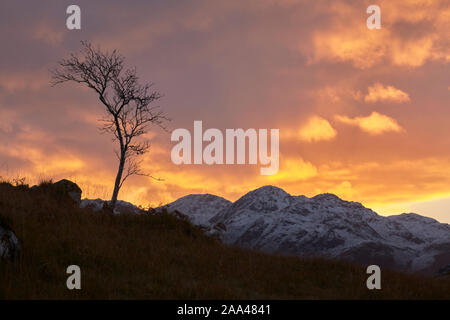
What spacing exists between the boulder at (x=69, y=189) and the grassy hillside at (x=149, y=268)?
8.53 ft

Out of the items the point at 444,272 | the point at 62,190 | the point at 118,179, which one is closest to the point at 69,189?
the point at 62,190

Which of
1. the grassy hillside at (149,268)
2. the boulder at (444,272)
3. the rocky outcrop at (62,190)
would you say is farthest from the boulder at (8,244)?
the boulder at (444,272)

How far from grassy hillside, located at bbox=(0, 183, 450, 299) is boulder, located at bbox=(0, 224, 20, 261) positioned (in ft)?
0.80

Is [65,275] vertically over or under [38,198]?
under

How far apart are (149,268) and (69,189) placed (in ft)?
34.1

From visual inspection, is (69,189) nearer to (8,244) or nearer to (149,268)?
(8,244)

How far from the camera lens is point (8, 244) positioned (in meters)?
10.9

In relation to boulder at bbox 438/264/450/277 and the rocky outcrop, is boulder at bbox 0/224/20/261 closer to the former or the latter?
the rocky outcrop

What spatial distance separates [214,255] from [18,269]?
21.6 ft

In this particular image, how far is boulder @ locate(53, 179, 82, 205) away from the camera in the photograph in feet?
66.8

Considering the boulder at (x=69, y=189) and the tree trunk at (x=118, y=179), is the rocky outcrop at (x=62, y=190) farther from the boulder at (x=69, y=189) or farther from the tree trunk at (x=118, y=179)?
the tree trunk at (x=118, y=179)
